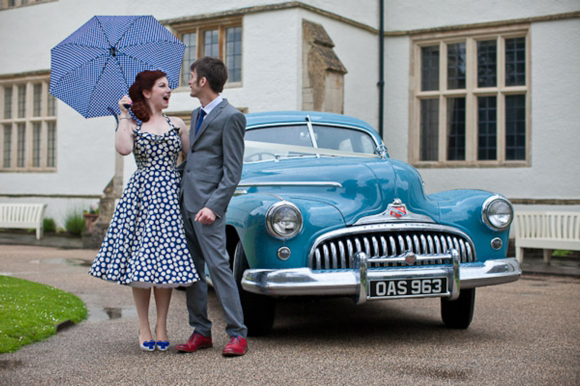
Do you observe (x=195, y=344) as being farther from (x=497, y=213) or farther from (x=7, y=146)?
(x=7, y=146)

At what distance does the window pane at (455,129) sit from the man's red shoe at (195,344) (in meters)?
9.52

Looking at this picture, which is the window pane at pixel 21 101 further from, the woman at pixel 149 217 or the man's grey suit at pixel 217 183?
the man's grey suit at pixel 217 183

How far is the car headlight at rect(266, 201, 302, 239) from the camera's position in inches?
180

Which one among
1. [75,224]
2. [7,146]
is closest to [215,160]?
[75,224]

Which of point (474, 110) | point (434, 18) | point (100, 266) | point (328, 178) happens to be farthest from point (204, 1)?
point (100, 266)

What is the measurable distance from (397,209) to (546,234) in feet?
24.0

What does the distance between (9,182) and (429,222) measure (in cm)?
1404

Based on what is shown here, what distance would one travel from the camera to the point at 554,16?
40.2 ft

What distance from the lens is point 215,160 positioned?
14.3 ft

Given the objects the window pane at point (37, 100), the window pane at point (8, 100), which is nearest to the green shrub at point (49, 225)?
the window pane at point (37, 100)

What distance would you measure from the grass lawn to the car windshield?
75.6 inches

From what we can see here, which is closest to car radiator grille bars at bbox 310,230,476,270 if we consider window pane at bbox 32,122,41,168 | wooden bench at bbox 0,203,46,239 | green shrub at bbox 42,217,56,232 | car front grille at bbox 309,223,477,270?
car front grille at bbox 309,223,477,270

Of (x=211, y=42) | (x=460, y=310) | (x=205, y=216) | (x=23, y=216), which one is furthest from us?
(x=23, y=216)

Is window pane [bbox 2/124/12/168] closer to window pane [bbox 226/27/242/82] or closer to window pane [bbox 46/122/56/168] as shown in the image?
window pane [bbox 46/122/56/168]
